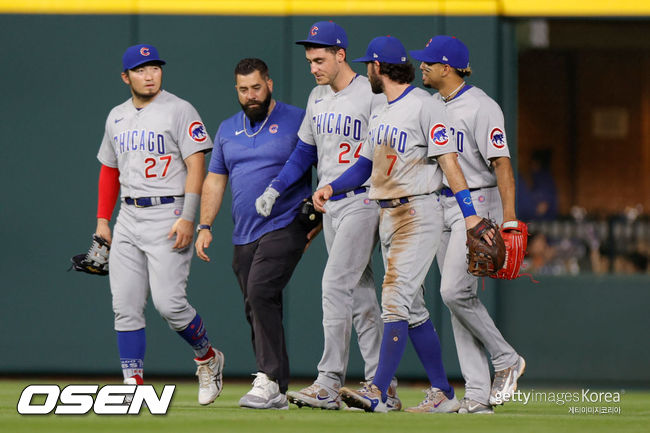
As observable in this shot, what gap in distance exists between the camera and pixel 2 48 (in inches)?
380

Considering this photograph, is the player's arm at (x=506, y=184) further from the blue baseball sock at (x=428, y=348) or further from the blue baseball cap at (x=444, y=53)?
the blue baseball sock at (x=428, y=348)

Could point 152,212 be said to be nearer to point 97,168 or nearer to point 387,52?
point 387,52

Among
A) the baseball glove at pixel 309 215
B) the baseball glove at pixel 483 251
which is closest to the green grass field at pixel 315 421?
the baseball glove at pixel 483 251

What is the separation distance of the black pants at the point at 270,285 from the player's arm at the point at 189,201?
352 mm

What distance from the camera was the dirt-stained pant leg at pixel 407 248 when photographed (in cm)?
689

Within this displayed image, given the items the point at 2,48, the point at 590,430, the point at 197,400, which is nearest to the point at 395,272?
the point at 590,430

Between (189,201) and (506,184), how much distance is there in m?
1.90

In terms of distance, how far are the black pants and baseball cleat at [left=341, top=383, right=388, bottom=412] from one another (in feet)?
2.09

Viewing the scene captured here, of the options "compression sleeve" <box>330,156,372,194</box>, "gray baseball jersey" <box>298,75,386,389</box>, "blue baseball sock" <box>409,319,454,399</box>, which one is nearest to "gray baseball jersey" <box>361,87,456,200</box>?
"compression sleeve" <box>330,156,372,194</box>

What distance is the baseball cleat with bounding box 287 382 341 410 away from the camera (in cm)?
719

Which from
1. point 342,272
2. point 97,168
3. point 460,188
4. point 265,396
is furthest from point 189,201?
point 97,168

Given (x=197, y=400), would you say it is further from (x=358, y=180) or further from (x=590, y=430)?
(x=590, y=430)

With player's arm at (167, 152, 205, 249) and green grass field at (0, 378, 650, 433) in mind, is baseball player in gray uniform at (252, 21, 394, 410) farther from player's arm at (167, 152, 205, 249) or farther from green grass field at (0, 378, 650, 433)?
player's arm at (167, 152, 205, 249)

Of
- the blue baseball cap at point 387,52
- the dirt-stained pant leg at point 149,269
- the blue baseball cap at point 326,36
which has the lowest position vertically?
the dirt-stained pant leg at point 149,269
